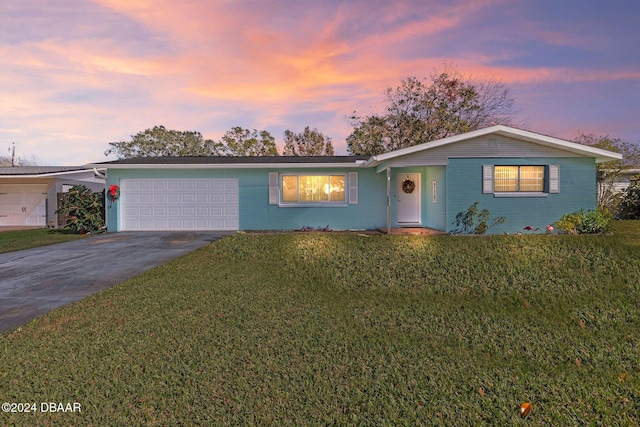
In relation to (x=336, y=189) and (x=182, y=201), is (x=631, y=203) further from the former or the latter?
(x=182, y=201)

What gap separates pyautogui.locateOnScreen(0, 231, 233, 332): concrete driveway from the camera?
5211mm

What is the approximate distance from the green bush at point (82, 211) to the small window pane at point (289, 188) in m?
7.79

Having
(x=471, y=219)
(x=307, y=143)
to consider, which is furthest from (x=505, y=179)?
(x=307, y=143)

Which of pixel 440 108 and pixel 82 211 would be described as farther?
pixel 440 108

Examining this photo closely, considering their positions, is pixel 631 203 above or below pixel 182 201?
below

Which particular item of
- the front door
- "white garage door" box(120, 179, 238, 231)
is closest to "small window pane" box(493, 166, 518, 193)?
the front door

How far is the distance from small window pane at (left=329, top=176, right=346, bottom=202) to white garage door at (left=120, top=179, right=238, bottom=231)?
4.06 meters

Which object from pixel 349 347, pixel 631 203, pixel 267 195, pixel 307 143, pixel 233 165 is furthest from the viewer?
→ pixel 307 143

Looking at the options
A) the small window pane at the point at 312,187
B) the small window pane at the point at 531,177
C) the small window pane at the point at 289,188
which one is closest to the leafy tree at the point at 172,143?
the small window pane at the point at 289,188

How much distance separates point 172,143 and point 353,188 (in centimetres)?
2863

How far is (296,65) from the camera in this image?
47.6ft

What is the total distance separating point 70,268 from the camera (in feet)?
24.5

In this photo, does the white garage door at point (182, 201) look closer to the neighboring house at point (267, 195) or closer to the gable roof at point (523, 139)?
the neighboring house at point (267, 195)

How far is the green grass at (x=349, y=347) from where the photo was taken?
2.72 metres
